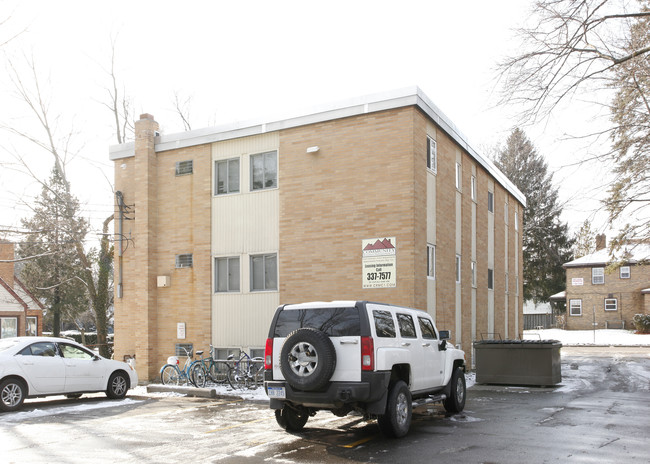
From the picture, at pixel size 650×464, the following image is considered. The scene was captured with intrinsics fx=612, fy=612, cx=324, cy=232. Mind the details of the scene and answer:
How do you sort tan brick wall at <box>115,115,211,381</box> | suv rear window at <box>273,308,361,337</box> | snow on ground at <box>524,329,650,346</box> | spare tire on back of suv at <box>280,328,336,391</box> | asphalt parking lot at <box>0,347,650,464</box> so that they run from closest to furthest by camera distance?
1. asphalt parking lot at <box>0,347,650,464</box>
2. spare tire on back of suv at <box>280,328,336,391</box>
3. suv rear window at <box>273,308,361,337</box>
4. tan brick wall at <box>115,115,211,381</box>
5. snow on ground at <box>524,329,650,346</box>

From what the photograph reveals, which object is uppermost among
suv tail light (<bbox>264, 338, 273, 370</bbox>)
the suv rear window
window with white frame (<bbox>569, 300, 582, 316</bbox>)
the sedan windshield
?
the suv rear window

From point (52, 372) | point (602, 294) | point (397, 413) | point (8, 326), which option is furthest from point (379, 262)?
point (602, 294)

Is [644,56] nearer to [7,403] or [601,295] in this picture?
[7,403]

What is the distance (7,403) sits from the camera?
1262 cm

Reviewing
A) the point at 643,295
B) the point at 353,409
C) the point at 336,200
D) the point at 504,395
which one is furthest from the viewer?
the point at 643,295

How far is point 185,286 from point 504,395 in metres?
10.3

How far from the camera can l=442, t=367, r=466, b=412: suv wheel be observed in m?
11.8

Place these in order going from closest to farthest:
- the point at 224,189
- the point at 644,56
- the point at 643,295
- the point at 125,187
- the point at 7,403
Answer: the point at 644,56 < the point at 7,403 < the point at 224,189 < the point at 125,187 < the point at 643,295

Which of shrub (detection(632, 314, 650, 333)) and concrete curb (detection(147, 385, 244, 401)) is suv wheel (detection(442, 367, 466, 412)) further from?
shrub (detection(632, 314, 650, 333))

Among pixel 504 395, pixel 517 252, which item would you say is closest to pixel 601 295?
pixel 517 252

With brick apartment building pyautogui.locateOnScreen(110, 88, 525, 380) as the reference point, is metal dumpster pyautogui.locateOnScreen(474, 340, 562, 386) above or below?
below

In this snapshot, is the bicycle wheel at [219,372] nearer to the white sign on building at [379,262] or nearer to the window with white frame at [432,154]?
the white sign on building at [379,262]

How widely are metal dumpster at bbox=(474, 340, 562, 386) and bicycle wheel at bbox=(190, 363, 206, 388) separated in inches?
307

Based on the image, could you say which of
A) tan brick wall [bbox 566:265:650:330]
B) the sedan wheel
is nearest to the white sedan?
the sedan wheel
